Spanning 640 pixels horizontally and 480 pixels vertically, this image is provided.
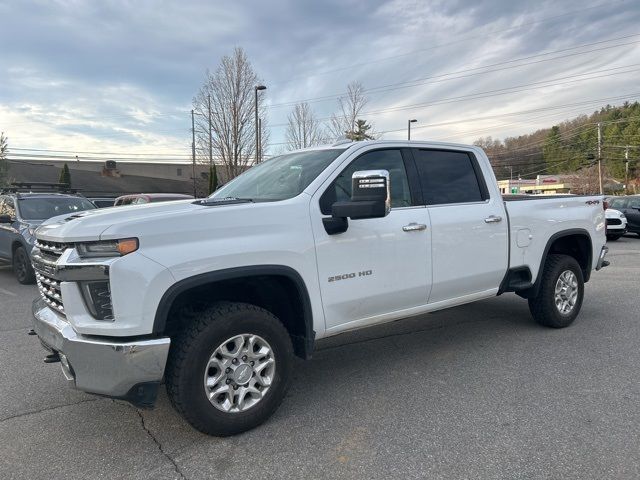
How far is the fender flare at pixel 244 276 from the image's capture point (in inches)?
109

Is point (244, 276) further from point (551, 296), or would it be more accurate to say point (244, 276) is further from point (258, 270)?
point (551, 296)

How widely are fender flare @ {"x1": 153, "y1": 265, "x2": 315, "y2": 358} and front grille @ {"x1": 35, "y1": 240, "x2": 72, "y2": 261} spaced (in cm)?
70

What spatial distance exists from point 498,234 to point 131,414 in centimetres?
355

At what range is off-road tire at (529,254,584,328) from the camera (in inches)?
205

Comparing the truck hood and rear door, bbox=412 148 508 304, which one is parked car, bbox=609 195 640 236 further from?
the truck hood

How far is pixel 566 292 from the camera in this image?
5457 mm

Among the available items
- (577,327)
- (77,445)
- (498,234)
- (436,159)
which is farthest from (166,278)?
(577,327)

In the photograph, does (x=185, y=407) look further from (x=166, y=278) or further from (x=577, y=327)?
(x=577, y=327)

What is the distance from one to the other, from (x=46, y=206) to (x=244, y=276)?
26.5ft

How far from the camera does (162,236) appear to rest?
Answer: 9.21 ft

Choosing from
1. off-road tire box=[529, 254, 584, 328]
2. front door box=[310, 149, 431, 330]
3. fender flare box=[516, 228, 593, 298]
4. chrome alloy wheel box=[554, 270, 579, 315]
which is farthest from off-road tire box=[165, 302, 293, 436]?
chrome alloy wheel box=[554, 270, 579, 315]

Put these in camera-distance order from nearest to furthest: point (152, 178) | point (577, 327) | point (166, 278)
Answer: point (166, 278) → point (577, 327) → point (152, 178)

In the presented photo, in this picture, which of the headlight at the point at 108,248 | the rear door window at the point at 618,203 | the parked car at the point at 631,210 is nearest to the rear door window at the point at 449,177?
the headlight at the point at 108,248

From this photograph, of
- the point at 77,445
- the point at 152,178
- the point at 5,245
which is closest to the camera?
the point at 77,445
